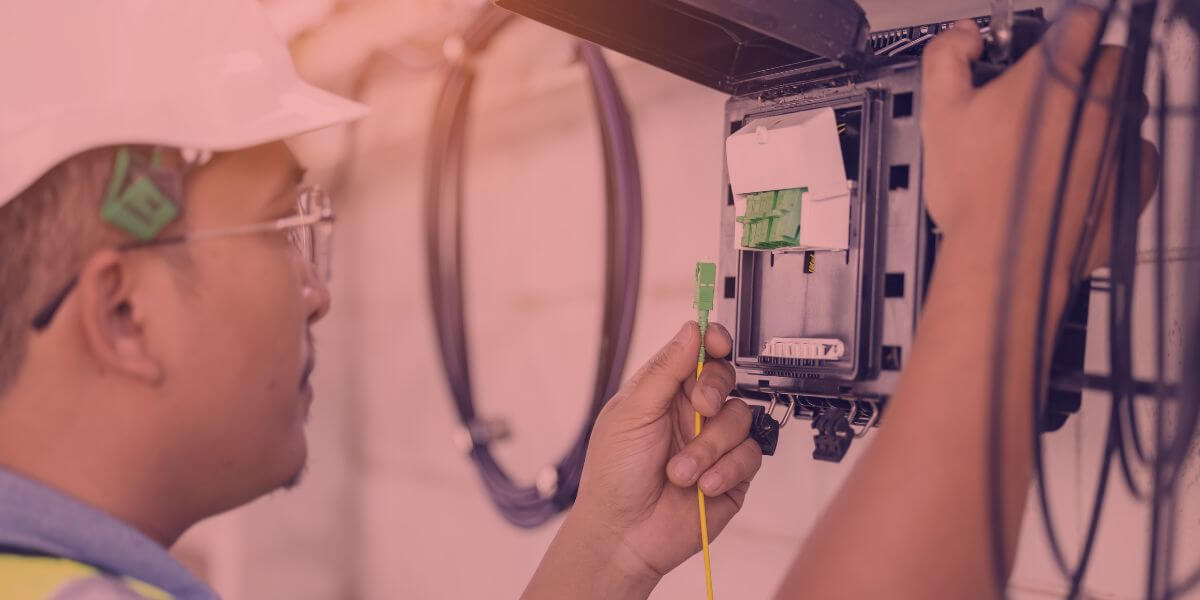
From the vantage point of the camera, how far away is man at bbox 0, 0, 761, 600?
0.71 meters

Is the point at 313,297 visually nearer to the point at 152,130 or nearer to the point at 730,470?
the point at 152,130

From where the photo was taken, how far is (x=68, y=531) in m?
0.70

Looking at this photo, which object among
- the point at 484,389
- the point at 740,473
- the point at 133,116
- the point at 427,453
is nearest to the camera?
the point at 133,116

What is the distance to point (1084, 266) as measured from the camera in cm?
55

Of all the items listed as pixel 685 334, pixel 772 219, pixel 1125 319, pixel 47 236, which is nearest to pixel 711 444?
pixel 685 334

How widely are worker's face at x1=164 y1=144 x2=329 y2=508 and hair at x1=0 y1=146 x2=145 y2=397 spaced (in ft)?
0.26

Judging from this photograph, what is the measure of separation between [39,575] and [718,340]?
0.60 metres

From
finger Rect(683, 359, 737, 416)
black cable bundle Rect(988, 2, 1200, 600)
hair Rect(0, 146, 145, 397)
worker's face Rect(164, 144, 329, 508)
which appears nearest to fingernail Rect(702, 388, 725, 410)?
finger Rect(683, 359, 737, 416)

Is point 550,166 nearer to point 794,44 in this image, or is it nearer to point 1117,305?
point 794,44

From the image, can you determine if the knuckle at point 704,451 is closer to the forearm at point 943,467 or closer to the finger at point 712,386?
the finger at point 712,386

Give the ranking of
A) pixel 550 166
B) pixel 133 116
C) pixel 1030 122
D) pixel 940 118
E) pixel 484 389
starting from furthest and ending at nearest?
pixel 484 389 → pixel 550 166 → pixel 133 116 → pixel 940 118 → pixel 1030 122

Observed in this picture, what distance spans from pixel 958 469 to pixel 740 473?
34 centimetres

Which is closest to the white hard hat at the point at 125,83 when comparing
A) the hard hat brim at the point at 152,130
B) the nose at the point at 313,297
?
the hard hat brim at the point at 152,130

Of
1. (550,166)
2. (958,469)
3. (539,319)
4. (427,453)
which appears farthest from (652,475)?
→ (427,453)
